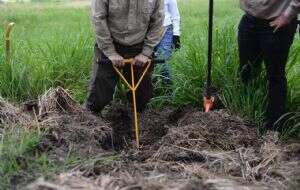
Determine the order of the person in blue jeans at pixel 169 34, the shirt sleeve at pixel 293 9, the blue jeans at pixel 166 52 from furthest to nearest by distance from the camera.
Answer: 1. the person in blue jeans at pixel 169 34
2. the blue jeans at pixel 166 52
3. the shirt sleeve at pixel 293 9

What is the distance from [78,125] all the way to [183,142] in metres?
0.86

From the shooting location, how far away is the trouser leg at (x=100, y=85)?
5.85m

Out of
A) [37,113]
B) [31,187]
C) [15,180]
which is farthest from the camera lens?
[37,113]

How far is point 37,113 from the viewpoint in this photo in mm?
5125

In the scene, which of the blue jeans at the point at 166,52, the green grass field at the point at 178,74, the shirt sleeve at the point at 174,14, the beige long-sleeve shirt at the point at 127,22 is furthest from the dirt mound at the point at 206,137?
the shirt sleeve at the point at 174,14

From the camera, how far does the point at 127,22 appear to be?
18.5 feet

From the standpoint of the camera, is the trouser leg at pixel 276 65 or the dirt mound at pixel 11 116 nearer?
the dirt mound at pixel 11 116

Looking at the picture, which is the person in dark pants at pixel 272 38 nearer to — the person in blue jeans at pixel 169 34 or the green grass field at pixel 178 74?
the green grass field at pixel 178 74

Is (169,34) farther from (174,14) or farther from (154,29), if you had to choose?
(154,29)

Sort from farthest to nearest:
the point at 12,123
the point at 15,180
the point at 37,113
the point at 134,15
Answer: the point at 134,15 → the point at 37,113 → the point at 12,123 → the point at 15,180

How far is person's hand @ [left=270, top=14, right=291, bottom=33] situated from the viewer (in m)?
4.96

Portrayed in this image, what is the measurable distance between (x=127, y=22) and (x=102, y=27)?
25 centimetres

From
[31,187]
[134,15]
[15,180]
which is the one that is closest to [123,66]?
[134,15]

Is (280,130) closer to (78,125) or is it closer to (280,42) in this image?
(280,42)
